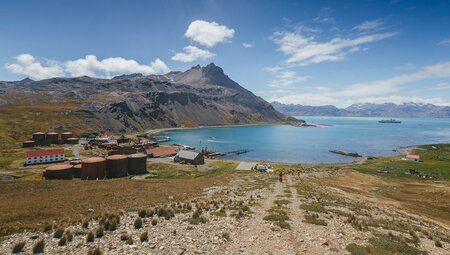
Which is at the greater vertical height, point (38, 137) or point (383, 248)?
point (383, 248)

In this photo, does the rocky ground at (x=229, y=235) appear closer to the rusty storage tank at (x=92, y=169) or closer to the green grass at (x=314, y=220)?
the green grass at (x=314, y=220)

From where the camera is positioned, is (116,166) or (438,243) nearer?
(438,243)

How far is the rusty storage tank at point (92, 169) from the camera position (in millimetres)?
67500

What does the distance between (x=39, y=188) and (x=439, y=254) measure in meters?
48.5

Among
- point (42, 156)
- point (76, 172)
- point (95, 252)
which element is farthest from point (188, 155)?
point (95, 252)

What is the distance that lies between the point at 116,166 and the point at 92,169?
6517mm

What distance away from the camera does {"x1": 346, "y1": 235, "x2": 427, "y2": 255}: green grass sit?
59.0 ft

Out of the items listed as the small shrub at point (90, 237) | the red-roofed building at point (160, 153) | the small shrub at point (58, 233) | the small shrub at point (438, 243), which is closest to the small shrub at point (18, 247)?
the small shrub at point (58, 233)

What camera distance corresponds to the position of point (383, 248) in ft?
62.4

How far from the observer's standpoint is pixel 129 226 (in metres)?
21.1

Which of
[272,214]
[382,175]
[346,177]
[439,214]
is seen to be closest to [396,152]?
[382,175]

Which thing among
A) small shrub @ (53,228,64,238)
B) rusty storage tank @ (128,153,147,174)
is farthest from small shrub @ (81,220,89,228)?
rusty storage tank @ (128,153,147,174)

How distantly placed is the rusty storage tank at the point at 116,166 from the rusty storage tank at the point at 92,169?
7.53ft

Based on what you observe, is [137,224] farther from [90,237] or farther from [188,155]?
[188,155]
